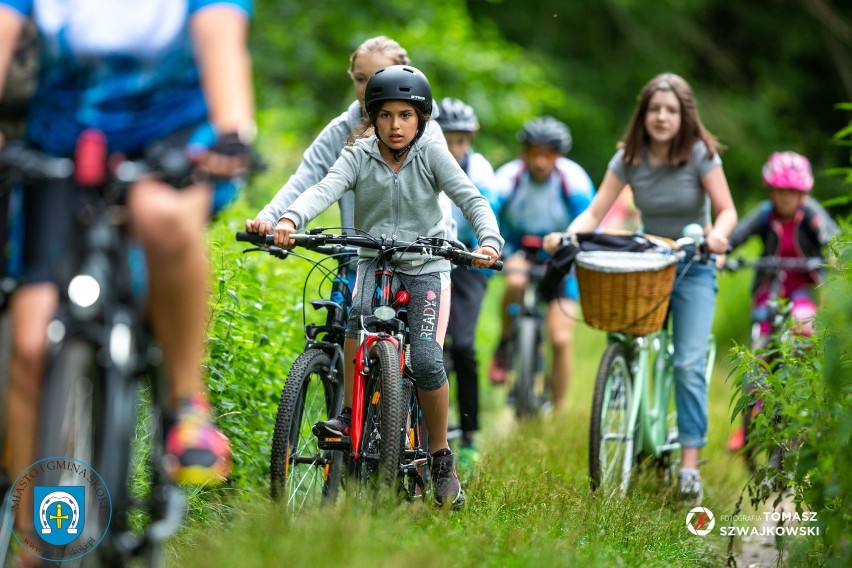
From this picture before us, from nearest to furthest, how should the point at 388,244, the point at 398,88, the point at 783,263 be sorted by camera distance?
the point at 388,244, the point at 398,88, the point at 783,263

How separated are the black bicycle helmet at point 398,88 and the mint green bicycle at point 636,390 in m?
1.62

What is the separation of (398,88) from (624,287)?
1.86 metres

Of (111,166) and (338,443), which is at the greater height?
(111,166)

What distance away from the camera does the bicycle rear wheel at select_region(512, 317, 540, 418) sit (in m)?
9.84

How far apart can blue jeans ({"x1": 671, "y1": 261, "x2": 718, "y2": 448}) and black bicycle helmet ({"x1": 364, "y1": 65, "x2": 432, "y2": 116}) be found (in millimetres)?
2301

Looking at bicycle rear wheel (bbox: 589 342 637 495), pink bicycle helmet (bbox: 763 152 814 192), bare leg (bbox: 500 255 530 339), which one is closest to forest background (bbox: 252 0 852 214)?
bare leg (bbox: 500 255 530 339)

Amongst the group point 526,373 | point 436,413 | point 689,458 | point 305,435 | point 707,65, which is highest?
point 707,65

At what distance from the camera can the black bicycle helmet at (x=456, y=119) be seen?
8.34 metres

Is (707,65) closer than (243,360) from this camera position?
No

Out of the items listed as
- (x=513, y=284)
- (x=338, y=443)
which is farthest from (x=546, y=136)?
(x=338, y=443)

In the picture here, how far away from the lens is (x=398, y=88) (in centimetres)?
557

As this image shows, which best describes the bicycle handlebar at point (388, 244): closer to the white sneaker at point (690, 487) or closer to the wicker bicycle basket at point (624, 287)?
the wicker bicycle basket at point (624, 287)

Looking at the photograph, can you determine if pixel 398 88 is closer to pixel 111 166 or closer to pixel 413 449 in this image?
pixel 413 449

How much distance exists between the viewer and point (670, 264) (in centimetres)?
678
